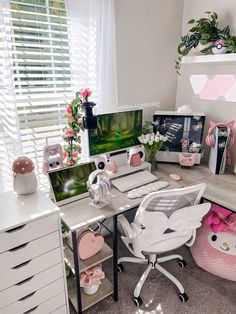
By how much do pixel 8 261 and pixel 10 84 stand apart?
0.98 metres

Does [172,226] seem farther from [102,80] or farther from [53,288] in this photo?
[102,80]

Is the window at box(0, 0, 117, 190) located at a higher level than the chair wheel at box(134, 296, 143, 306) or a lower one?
higher

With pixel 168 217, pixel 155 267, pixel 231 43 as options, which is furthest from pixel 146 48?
pixel 155 267

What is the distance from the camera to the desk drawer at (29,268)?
115 centimetres

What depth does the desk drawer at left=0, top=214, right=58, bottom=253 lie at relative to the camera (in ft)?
3.58

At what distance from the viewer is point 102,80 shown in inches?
69.2

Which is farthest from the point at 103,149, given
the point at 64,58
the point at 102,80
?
the point at 64,58

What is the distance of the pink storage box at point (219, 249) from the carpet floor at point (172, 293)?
0.28 feet

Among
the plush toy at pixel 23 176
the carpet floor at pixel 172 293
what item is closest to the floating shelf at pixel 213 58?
the plush toy at pixel 23 176

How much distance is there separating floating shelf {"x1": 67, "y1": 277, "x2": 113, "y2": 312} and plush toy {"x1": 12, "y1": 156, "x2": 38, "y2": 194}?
77 cm

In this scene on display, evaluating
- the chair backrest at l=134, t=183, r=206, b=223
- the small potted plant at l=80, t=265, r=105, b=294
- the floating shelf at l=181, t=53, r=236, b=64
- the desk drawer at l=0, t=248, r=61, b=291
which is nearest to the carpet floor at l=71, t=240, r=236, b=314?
the small potted plant at l=80, t=265, r=105, b=294

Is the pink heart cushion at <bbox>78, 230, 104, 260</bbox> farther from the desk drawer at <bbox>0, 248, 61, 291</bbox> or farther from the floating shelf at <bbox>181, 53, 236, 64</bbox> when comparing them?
the floating shelf at <bbox>181, 53, 236, 64</bbox>

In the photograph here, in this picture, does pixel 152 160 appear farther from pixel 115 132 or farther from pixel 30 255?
pixel 30 255

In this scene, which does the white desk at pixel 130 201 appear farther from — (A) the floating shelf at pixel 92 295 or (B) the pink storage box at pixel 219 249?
(B) the pink storage box at pixel 219 249
